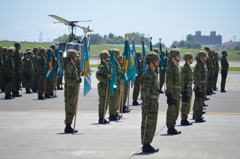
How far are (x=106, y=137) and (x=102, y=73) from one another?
2663 mm

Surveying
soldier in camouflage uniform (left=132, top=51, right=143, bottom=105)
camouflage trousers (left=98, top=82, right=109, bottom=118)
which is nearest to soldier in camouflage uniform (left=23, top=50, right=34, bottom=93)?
soldier in camouflage uniform (left=132, top=51, right=143, bottom=105)

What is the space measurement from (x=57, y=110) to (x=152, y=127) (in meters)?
7.23

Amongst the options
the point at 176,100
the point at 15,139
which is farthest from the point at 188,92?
the point at 15,139

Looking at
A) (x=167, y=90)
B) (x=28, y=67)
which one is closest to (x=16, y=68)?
(x=28, y=67)

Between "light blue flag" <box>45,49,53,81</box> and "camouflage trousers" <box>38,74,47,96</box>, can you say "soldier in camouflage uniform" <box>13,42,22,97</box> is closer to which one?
"camouflage trousers" <box>38,74,47,96</box>

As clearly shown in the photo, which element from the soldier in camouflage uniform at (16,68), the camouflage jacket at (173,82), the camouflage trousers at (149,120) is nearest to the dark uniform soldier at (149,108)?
the camouflage trousers at (149,120)

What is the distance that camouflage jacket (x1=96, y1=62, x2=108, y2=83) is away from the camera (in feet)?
39.8

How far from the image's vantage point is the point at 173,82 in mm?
10320

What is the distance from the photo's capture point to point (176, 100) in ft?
33.9

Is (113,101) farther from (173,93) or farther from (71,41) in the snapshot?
(71,41)

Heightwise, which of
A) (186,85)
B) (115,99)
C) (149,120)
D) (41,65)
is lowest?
(115,99)

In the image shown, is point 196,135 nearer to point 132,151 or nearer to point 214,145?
point 214,145

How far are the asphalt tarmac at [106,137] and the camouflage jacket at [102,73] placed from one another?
4.30 ft

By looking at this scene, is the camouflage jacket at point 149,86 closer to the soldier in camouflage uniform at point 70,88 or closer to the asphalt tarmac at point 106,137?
the asphalt tarmac at point 106,137
